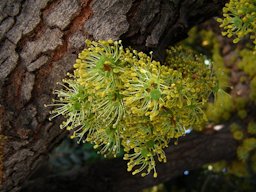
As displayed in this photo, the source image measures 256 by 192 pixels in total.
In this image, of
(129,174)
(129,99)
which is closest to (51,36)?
(129,99)

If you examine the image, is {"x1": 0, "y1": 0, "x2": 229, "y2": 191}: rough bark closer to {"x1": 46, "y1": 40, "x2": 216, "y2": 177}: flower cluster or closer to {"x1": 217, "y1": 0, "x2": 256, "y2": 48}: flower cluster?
{"x1": 46, "y1": 40, "x2": 216, "y2": 177}: flower cluster

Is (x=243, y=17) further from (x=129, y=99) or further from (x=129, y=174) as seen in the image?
(x=129, y=174)

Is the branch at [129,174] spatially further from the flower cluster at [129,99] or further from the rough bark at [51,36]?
the flower cluster at [129,99]

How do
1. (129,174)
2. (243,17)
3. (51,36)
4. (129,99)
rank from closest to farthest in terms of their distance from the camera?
(129,99)
(243,17)
(51,36)
(129,174)

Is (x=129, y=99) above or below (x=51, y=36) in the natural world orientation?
below

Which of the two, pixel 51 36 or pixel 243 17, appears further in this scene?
pixel 51 36

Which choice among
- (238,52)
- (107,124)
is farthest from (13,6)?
(238,52)

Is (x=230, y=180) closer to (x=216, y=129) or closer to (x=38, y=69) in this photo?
(x=216, y=129)
